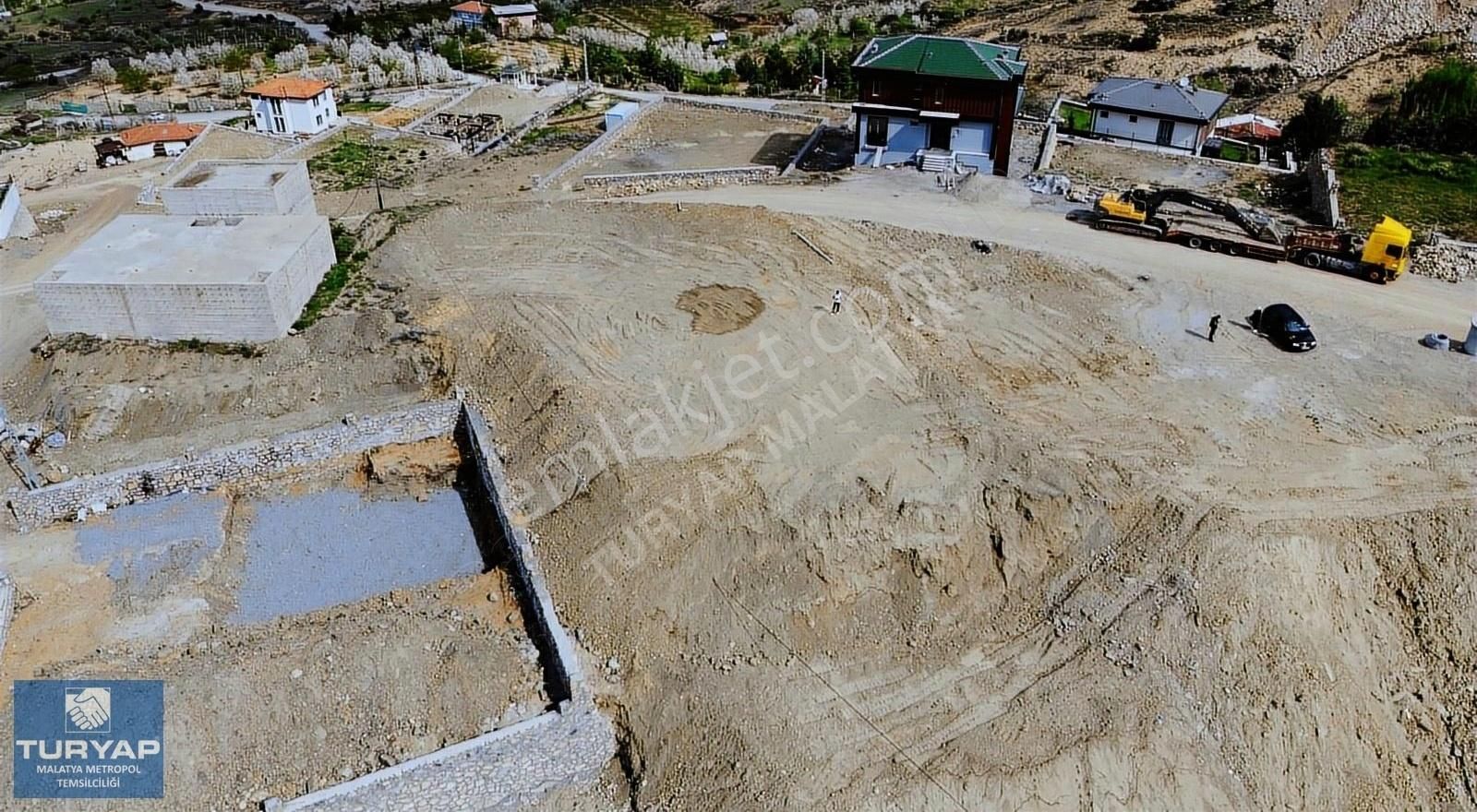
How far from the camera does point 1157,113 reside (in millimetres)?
43500

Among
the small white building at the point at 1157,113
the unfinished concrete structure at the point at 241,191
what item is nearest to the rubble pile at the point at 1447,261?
the small white building at the point at 1157,113

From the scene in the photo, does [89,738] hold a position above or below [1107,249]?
below

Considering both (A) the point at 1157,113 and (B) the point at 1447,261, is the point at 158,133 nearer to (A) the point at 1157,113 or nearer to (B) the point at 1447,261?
(A) the point at 1157,113

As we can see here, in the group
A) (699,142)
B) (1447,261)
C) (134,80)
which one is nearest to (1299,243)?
(1447,261)

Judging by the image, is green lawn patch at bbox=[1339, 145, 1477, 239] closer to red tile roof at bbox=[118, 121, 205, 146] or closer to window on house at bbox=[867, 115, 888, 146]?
window on house at bbox=[867, 115, 888, 146]

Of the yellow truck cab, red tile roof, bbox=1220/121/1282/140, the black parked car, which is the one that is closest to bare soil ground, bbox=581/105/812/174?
red tile roof, bbox=1220/121/1282/140

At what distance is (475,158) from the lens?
48281 mm

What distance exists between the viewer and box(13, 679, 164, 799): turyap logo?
55.4ft

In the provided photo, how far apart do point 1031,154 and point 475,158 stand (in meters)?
26.7

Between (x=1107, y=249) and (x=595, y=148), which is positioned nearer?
(x=1107, y=249)

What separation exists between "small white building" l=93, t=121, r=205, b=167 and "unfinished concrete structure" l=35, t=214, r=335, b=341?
73.4 ft

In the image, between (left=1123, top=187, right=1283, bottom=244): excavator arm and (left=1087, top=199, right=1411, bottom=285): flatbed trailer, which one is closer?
(left=1087, top=199, right=1411, bottom=285): flatbed trailer

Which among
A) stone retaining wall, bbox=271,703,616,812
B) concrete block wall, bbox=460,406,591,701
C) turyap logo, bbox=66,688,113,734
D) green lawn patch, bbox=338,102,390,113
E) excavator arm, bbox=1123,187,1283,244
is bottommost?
stone retaining wall, bbox=271,703,616,812

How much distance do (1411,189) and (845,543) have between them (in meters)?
31.6
